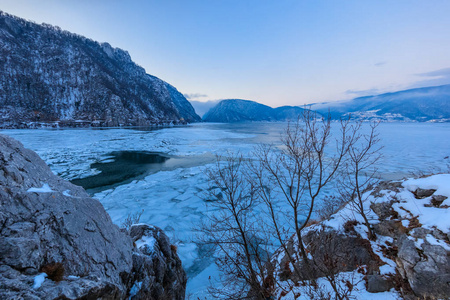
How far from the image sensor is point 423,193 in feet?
20.4

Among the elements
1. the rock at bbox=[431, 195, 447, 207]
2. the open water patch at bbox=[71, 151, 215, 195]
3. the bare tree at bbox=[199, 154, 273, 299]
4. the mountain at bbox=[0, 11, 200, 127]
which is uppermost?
the mountain at bbox=[0, 11, 200, 127]

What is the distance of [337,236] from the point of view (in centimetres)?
659

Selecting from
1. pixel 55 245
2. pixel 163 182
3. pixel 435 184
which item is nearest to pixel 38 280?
pixel 55 245

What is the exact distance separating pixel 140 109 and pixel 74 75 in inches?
1516

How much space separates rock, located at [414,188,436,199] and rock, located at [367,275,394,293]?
3386 millimetres

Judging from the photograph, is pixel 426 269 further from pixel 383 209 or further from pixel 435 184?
pixel 435 184

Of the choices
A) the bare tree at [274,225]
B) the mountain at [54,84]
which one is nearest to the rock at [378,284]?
the bare tree at [274,225]

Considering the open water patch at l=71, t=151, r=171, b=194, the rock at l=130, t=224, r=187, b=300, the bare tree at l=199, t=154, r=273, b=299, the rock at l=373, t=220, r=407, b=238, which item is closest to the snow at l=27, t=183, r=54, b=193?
the rock at l=130, t=224, r=187, b=300

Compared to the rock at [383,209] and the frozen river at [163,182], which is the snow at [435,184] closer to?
the rock at [383,209]

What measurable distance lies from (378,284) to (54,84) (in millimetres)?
141005

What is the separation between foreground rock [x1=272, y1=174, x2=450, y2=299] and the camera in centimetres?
428

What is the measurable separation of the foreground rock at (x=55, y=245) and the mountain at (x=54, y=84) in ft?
301

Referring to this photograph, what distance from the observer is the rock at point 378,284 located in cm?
457

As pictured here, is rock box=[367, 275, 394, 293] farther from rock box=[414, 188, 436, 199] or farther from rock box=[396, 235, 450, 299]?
rock box=[414, 188, 436, 199]
